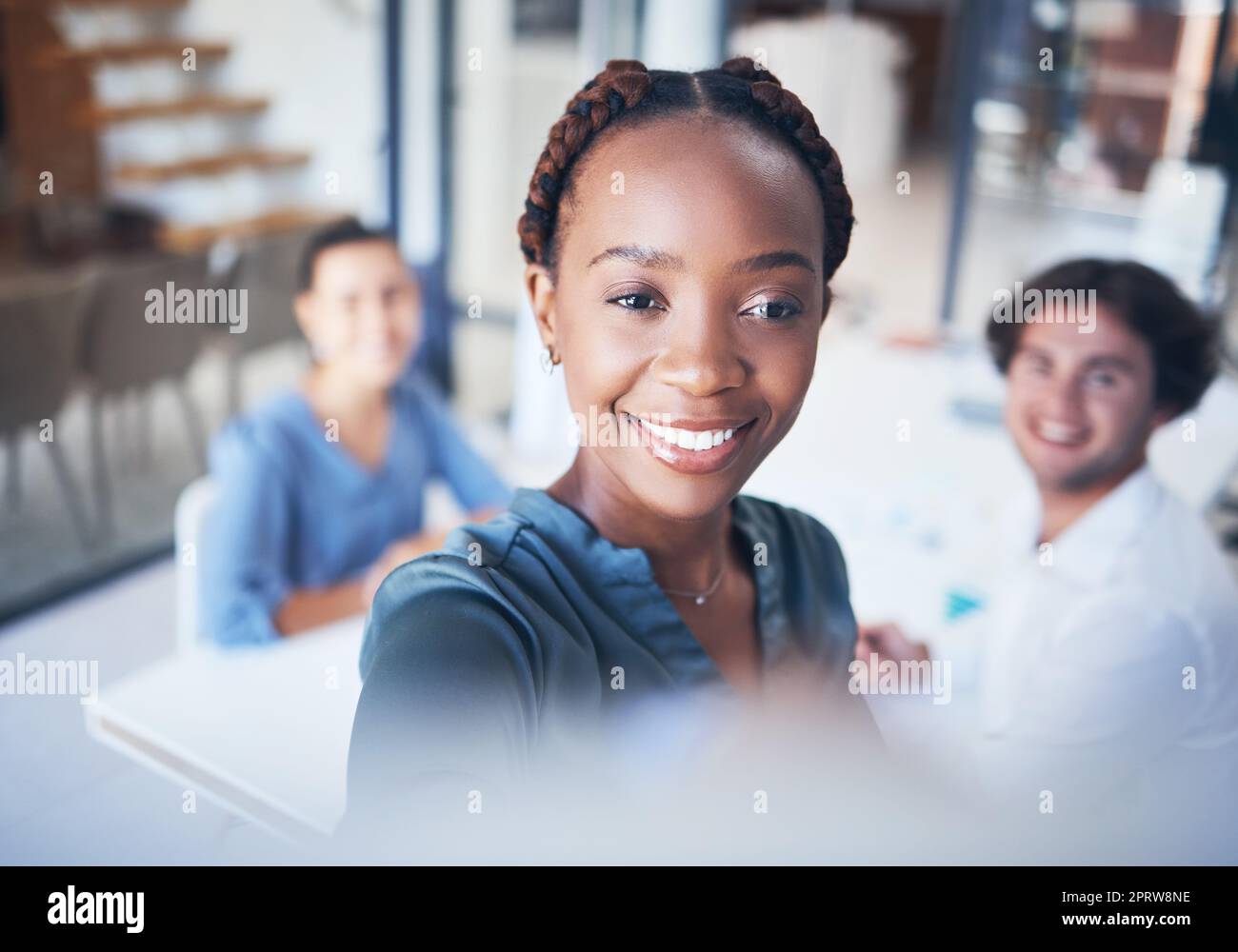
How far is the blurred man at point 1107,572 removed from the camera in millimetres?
968

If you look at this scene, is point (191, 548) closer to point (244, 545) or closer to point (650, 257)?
point (244, 545)

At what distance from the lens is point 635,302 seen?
55cm

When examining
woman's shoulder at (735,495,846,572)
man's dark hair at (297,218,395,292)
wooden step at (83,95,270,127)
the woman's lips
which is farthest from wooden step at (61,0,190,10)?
the woman's lips

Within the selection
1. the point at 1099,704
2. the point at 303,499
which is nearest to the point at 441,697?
the point at 1099,704

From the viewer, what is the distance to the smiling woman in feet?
1.78

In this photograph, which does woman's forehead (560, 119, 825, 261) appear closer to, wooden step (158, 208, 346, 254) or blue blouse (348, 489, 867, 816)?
blue blouse (348, 489, 867, 816)

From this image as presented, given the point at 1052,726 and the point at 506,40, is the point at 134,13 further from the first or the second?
the point at 1052,726

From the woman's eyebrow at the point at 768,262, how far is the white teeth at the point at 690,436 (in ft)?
0.25

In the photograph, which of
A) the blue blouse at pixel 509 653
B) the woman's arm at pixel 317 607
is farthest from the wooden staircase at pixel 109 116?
the blue blouse at pixel 509 653

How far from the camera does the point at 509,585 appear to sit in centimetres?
59

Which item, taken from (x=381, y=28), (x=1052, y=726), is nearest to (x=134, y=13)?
(x=381, y=28)

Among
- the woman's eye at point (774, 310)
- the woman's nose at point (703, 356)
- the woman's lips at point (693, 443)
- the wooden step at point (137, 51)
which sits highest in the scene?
the wooden step at point (137, 51)

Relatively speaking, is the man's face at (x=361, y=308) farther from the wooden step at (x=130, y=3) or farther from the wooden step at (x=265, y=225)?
the wooden step at (x=130, y=3)
